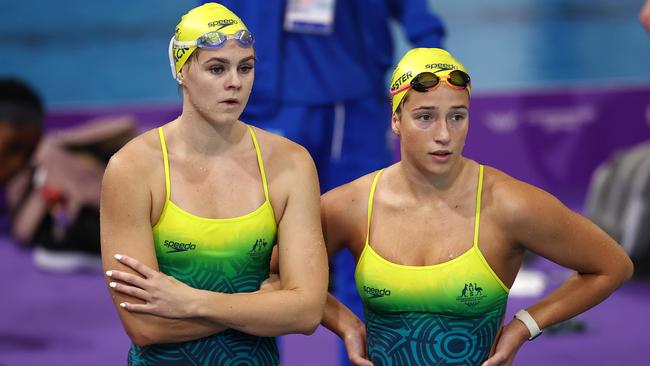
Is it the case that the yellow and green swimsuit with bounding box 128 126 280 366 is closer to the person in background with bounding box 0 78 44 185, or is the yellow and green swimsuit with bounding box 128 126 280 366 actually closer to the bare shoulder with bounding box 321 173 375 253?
the bare shoulder with bounding box 321 173 375 253

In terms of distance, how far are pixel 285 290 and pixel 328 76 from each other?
1.55m

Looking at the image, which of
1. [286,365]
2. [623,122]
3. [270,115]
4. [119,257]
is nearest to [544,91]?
[623,122]

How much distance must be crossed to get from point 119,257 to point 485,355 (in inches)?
41.6

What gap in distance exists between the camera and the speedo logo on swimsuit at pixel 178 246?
10.3 ft

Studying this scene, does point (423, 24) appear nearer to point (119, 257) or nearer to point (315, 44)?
point (315, 44)

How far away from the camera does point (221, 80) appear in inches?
122

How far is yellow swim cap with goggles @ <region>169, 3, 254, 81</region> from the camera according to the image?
310 cm

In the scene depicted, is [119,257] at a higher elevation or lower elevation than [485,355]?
higher

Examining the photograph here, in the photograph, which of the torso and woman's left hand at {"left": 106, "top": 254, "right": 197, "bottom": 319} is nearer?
woman's left hand at {"left": 106, "top": 254, "right": 197, "bottom": 319}

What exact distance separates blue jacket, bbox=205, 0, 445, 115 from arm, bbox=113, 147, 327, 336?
1.26 metres

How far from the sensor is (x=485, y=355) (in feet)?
10.9

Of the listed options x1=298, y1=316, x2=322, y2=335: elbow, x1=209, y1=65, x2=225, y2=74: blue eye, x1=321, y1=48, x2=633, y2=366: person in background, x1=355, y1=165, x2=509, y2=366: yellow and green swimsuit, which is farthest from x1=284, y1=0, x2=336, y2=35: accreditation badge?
x1=298, y1=316, x2=322, y2=335: elbow

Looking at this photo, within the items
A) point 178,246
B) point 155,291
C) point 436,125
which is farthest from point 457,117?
point 155,291

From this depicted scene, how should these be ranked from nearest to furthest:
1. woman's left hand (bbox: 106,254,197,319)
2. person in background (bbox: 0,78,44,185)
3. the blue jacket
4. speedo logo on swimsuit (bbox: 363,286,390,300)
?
woman's left hand (bbox: 106,254,197,319) < speedo logo on swimsuit (bbox: 363,286,390,300) < the blue jacket < person in background (bbox: 0,78,44,185)
